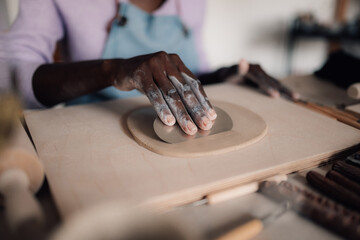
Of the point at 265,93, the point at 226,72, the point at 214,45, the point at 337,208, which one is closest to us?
the point at 337,208

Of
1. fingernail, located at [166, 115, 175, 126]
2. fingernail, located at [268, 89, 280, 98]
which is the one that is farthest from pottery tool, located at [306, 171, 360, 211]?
fingernail, located at [268, 89, 280, 98]

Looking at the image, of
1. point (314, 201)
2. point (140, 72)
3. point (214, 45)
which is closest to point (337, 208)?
point (314, 201)

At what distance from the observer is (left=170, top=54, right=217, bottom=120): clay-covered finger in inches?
22.3

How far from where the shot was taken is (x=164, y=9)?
38.7 inches

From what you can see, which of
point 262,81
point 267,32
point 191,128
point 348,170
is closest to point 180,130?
point 191,128

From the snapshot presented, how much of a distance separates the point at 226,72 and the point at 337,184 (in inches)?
24.6

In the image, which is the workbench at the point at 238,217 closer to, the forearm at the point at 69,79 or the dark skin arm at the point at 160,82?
the dark skin arm at the point at 160,82

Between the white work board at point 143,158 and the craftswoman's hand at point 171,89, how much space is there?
82mm

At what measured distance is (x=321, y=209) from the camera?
36cm

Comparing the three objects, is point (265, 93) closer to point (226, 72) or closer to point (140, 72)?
point (226, 72)

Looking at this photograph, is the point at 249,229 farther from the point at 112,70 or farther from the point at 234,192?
the point at 112,70

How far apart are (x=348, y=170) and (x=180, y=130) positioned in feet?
0.93

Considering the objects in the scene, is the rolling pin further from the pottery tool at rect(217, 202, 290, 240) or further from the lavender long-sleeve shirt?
the lavender long-sleeve shirt

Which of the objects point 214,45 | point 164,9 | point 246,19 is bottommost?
point 214,45
